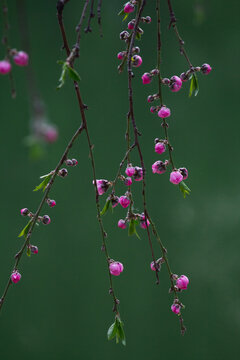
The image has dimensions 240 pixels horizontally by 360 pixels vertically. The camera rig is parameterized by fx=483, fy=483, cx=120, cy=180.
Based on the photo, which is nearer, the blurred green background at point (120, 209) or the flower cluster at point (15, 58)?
the flower cluster at point (15, 58)

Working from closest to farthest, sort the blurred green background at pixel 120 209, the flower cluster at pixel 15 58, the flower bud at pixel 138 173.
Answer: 1. the flower cluster at pixel 15 58
2. the flower bud at pixel 138 173
3. the blurred green background at pixel 120 209

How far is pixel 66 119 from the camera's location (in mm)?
2707

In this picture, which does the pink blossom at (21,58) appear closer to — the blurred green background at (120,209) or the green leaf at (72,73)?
the green leaf at (72,73)

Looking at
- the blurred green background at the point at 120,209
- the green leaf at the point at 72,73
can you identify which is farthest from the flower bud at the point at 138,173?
the blurred green background at the point at 120,209

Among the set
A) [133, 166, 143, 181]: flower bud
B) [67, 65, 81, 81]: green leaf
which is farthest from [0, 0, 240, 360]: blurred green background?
[67, 65, 81, 81]: green leaf

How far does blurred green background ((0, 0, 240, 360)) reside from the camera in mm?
2604

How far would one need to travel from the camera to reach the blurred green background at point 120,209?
260cm

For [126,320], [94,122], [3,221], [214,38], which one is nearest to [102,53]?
[94,122]

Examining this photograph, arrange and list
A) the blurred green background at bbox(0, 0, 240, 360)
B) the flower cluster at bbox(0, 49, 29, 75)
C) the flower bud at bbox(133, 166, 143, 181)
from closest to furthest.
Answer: the flower cluster at bbox(0, 49, 29, 75) < the flower bud at bbox(133, 166, 143, 181) < the blurred green background at bbox(0, 0, 240, 360)

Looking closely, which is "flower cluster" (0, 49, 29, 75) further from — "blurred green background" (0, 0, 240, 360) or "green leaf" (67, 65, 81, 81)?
"blurred green background" (0, 0, 240, 360)

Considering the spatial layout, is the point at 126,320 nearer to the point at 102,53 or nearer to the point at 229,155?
the point at 229,155

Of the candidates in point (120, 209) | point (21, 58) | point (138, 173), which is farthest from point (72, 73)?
point (120, 209)

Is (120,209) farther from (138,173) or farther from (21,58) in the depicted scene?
(21,58)

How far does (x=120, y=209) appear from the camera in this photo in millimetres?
2688
